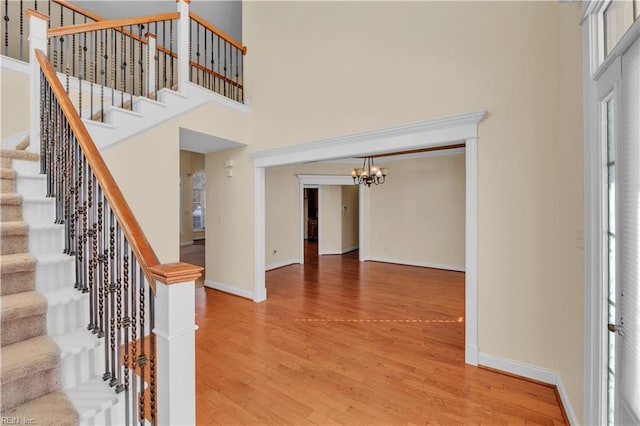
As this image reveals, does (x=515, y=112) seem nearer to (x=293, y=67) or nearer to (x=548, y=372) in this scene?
(x=548, y=372)

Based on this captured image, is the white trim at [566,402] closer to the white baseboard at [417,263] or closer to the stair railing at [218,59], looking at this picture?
the white baseboard at [417,263]

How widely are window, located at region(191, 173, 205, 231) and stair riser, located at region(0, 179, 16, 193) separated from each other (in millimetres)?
9064

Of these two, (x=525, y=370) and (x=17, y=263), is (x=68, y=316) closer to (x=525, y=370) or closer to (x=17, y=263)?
(x=17, y=263)

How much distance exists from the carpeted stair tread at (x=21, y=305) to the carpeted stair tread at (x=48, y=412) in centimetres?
42

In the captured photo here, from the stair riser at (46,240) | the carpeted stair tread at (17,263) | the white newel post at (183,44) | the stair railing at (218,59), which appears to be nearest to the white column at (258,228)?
the stair railing at (218,59)

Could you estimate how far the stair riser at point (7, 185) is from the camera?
2.01 m

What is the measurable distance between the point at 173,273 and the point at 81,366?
0.95 metres

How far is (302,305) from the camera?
159 inches

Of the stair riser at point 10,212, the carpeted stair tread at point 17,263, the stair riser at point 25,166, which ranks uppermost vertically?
the stair riser at point 25,166

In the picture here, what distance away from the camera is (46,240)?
1.90 meters

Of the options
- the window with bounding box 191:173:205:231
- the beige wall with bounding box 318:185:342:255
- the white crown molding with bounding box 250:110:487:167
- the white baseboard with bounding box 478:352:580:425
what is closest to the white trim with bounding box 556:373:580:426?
the white baseboard with bounding box 478:352:580:425

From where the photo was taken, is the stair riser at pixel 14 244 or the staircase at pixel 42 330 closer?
the staircase at pixel 42 330

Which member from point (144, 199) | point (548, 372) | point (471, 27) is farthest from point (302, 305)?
point (471, 27)

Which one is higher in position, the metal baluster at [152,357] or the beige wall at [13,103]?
the beige wall at [13,103]
